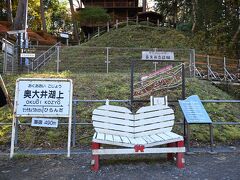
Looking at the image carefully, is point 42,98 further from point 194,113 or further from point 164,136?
point 194,113

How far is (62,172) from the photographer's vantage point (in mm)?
4777

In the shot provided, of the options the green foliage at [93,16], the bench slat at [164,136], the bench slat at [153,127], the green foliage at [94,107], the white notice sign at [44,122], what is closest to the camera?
the bench slat at [164,136]

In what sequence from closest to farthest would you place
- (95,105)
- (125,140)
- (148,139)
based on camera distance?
(125,140), (148,139), (95,105)

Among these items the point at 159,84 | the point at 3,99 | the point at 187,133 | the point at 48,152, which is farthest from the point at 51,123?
the point at 159,84

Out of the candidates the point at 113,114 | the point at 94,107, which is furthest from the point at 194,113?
the point at 94,107

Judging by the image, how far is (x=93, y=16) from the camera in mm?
32250

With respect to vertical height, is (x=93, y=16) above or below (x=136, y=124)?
above

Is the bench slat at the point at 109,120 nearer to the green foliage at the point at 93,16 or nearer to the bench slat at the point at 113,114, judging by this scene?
the bench slat at the point at 113,114

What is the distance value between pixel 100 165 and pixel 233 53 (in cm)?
1913

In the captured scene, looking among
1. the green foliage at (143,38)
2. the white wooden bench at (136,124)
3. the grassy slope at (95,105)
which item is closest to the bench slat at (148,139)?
the white wooden bench at (136,124)

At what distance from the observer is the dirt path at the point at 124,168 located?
4.61 metres

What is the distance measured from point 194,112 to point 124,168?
200cm

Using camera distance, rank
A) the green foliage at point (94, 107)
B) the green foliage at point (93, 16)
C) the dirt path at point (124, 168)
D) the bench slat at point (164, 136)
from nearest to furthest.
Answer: the dirt path at point (124, 168)
the bench slat at point (164, 136)
the green foliage at point (94, 107)
the green foliage at point (93, 16)

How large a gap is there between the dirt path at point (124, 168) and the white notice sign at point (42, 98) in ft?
2.91
